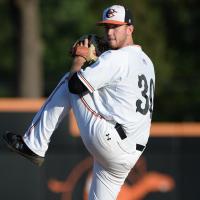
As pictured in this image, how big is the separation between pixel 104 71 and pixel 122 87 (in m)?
0.20

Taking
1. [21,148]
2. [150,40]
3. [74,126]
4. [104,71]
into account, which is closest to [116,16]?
[104,71]

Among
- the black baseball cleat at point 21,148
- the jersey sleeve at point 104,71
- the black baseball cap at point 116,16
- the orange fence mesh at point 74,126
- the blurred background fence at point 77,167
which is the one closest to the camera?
the jersey sleeve at point 104,71

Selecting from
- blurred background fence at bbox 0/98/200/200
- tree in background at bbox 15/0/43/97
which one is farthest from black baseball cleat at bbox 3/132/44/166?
tree in background at bbox 15/0/43/97

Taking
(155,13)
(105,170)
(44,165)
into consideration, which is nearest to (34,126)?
(105,170)

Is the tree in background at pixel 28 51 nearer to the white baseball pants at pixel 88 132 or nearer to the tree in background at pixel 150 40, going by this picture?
the tree in background at pixel 150 40

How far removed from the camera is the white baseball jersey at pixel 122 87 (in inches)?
245

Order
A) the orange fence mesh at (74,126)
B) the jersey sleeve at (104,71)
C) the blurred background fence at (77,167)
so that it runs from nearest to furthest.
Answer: the jersey sleeve at (104,71)
the blurred background fence at (77,167)
the orange fence mesh at (74,126)

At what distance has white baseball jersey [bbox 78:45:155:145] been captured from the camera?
6.22 metres

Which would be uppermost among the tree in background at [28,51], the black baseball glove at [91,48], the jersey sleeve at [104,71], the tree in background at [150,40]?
the black baseball glove at [91,48]

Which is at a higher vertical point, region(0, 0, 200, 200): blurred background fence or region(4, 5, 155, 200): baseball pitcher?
region(4, 5, 155, 200): baseball pitcher

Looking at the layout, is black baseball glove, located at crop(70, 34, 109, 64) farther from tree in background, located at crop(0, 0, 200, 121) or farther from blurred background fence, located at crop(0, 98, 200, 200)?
tree in background, located at crop(0, 0, 200, 121)

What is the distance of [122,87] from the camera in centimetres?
629

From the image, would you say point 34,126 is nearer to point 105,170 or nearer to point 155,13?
point 105,170

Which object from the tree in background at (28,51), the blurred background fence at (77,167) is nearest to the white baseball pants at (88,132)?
the blurred background fence at (77,167)
